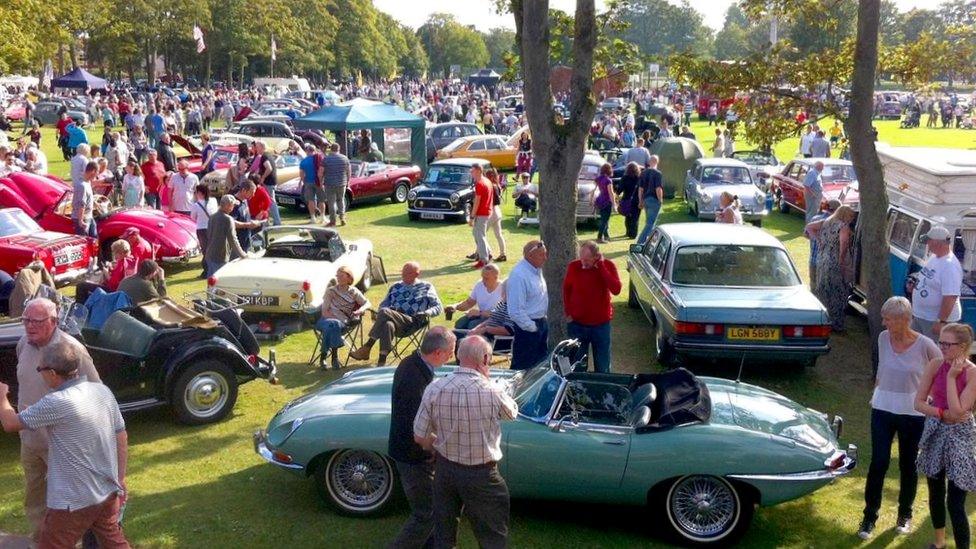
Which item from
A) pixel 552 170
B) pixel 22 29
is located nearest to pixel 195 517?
pixel 552 170

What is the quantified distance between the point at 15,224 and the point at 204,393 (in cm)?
693

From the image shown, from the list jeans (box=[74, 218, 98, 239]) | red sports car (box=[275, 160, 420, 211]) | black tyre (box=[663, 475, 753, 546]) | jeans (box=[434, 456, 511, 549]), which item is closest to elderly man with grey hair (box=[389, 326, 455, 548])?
jeans (box=[434, 456, 511, 549])

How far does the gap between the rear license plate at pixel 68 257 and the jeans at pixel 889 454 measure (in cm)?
1127

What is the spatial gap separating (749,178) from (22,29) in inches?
1144

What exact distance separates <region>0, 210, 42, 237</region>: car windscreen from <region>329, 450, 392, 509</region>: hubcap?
9.14 meters

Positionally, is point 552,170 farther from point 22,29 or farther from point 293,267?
point 22,29

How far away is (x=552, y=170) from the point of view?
10094 millimetres

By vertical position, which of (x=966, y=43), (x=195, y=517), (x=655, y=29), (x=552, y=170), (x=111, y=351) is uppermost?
(x=655, y=29)

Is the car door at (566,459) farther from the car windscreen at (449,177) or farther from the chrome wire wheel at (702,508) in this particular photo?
the car windscreen at (449,177)

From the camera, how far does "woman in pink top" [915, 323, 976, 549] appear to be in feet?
19.1

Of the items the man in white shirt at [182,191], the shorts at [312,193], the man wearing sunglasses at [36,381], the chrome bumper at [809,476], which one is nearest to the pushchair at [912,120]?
the shorts at [312,193]

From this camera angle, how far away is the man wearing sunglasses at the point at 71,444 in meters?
4.87

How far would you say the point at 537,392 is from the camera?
6762 millimetres

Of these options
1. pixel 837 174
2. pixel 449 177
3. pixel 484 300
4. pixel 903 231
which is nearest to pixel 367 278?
pixel 484 300
